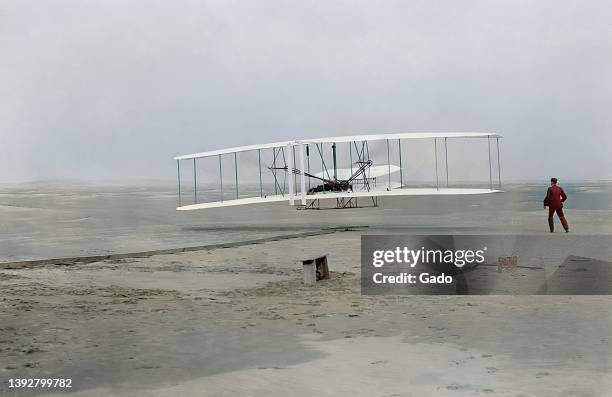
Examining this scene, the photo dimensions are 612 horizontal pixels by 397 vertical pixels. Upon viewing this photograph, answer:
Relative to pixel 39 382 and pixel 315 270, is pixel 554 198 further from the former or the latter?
pixel 39 382

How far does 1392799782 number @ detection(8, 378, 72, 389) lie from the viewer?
23.3 ft

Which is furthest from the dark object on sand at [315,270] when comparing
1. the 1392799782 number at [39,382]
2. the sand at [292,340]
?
the 1392799782 number at [39,382]

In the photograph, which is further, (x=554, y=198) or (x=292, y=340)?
(x=554, y=198)

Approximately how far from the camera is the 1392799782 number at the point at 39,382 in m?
7.11

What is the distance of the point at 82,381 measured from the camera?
285 inches

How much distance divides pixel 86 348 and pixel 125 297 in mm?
3694

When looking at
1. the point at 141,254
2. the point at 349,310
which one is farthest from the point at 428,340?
the point at 141,254

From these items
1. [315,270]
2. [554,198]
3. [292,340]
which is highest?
[554,198]

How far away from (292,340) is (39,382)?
10.1 feet

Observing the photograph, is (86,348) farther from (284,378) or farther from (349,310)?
(349,310)

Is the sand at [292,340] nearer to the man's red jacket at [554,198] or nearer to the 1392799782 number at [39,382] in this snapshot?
the 1392799782 number at [39,382]

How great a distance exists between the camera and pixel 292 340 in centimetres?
896

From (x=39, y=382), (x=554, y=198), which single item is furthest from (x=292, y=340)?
(x=554, y=198)

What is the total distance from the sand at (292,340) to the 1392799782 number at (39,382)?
0.12m
